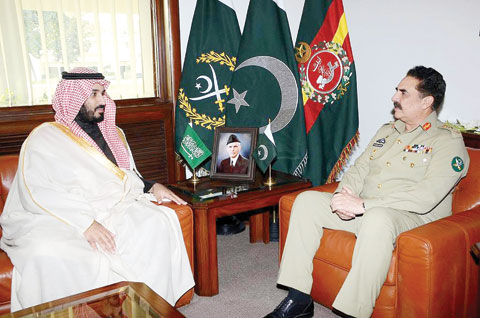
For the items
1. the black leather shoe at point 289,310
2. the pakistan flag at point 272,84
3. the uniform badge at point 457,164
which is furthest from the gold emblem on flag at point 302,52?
the black leather shoe at point 289,310

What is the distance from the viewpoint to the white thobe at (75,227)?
78.8 inches

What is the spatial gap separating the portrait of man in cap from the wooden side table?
0.33 ft

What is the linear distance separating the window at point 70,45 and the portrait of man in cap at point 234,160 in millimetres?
883

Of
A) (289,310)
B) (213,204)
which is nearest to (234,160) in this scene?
(213,204)

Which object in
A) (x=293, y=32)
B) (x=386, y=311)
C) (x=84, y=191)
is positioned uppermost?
(x=293, y=32)

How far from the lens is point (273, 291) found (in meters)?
2.63

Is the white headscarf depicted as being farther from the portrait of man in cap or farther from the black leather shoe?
the black leather shoe

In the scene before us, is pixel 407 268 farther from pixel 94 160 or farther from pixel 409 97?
pixel 94 160

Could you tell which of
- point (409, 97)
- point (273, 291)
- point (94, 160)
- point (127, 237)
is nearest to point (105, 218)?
point (127, 237)

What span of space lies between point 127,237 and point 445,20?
2550 mm

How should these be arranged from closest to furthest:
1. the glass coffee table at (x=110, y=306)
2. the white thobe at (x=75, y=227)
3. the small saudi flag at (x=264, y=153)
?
the glass coffee table at (x=110, y=306) → the white thobe at (x=75, y=227) → the small saudi flag at (x=264, y=153)

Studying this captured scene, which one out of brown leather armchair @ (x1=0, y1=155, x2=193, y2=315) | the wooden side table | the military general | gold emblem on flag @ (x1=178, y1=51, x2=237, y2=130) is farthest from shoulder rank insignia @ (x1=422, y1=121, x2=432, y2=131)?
gold emblem on flag @ (x1=178, y1=51, x2=237, y2=130)

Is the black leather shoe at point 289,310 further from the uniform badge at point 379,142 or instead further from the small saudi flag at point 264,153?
the uniform badge at point 379,142

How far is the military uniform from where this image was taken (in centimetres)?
200
